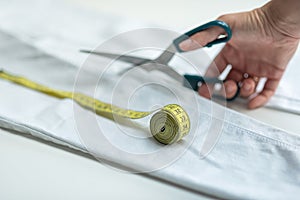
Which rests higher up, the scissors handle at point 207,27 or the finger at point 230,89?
the scissors handle at point 207,27

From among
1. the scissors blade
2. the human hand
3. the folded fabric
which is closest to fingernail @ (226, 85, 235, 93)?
the human hand

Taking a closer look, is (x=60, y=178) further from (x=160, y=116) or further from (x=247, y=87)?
(x=247, y=87)

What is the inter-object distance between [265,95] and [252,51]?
13 centimetres

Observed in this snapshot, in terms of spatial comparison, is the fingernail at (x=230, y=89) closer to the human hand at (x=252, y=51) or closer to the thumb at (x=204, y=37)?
the human hand at (x=252, y=51)

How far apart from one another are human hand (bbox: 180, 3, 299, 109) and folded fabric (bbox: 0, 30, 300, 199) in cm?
15

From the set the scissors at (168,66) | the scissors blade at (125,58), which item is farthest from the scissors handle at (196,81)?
the scissors blade at (125,58)

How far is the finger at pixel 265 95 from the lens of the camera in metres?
1.19

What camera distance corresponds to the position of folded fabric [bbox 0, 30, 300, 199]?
2.91 feet

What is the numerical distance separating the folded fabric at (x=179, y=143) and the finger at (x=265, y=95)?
5.1 inches

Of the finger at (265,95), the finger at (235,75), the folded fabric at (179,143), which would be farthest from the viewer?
the finger at (235,75)

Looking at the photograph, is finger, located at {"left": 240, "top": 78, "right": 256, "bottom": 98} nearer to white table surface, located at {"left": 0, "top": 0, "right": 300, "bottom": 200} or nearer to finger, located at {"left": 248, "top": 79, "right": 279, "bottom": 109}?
finger, located at {"left": 248, "top": 79, "right": 279, "bottom": 109}

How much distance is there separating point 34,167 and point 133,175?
0.21 m

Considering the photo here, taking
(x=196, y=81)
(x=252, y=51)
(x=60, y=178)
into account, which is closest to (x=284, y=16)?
(x=252, y=51)

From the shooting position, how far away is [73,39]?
1471 millimetres
